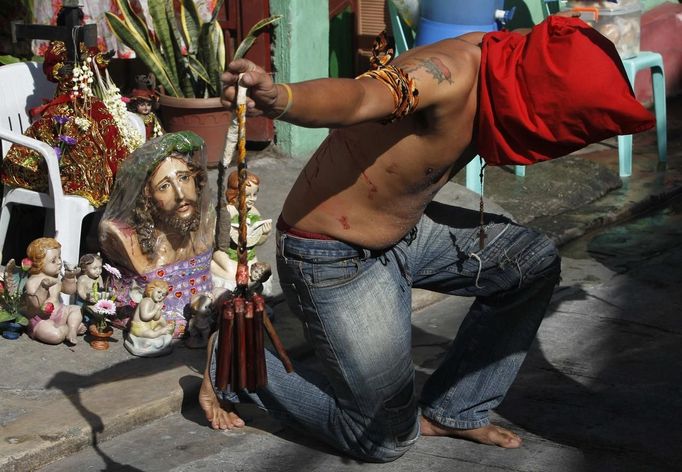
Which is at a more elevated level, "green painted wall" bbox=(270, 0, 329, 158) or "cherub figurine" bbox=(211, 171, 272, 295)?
"green painted wall" bbox=(270, 0, 329, 158)

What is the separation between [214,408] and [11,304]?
3.97 feet

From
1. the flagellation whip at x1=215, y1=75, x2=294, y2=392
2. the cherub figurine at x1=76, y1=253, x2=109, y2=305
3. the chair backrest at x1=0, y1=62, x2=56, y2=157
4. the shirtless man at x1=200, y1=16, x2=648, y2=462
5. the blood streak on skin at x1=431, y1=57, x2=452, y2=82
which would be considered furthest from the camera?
the chair backrest at x1=0, y1=62, x2=56, y2=157

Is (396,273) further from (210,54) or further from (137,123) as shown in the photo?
(210,54)

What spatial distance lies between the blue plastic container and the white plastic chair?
197 centimetres

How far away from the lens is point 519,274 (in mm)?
3797

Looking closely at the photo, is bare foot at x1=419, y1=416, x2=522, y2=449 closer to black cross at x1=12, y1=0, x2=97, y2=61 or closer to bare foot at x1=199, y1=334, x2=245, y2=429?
bare foot at x1=199, y1=334, x2=245, y2=429

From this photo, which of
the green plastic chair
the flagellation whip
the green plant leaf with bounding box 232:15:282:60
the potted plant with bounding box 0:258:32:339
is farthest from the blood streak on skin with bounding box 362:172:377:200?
the green plastic chair

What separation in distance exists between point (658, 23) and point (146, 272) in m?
6.16

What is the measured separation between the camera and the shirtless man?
339 centimetres

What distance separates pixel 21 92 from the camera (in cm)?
553

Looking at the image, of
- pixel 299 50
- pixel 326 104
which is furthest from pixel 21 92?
pixel 326 104

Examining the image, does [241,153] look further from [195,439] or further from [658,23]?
[658,23]

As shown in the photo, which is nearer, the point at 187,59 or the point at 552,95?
the point at 552,95

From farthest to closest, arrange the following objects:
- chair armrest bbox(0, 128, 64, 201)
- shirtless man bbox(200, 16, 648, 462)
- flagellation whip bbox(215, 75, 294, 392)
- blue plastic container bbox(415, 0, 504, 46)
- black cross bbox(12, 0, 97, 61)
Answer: blue plastic container bbox(415, 0, 504, 46), black cross bbox(12, 0, 97, 61), chair armrest bbox(0, 128, 64, 201), shirtless man bbox(200, 16, 648, 462), flagellation whip bbox(215, 75, 294, 392)
